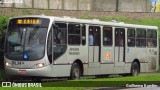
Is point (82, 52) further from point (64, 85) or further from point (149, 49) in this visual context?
point (149, 49)

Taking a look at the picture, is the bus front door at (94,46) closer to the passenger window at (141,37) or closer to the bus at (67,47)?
the bus at (67,47)

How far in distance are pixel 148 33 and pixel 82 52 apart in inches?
286

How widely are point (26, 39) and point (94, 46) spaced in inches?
172

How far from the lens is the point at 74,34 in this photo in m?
23.7

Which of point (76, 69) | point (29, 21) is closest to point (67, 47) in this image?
point (76, 69)

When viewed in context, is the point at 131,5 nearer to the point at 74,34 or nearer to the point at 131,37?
the point at 131,37

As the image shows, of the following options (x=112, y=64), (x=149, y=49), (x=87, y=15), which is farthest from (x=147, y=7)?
(x=112, y=64)

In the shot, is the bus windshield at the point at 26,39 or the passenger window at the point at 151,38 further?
the passenger window at the point at 151,38

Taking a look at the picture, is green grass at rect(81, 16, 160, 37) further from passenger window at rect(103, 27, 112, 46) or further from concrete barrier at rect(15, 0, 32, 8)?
passenger window at rect(103, 27, 112, 46)

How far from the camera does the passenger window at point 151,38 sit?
30.3 m

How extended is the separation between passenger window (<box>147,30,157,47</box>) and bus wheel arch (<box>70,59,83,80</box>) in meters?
7.23

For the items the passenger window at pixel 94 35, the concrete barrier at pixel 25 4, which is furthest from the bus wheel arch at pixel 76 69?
the concrete barrier at pixel 25 4

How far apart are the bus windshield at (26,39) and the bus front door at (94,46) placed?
3.31m

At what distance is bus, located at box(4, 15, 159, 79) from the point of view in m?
21.9
